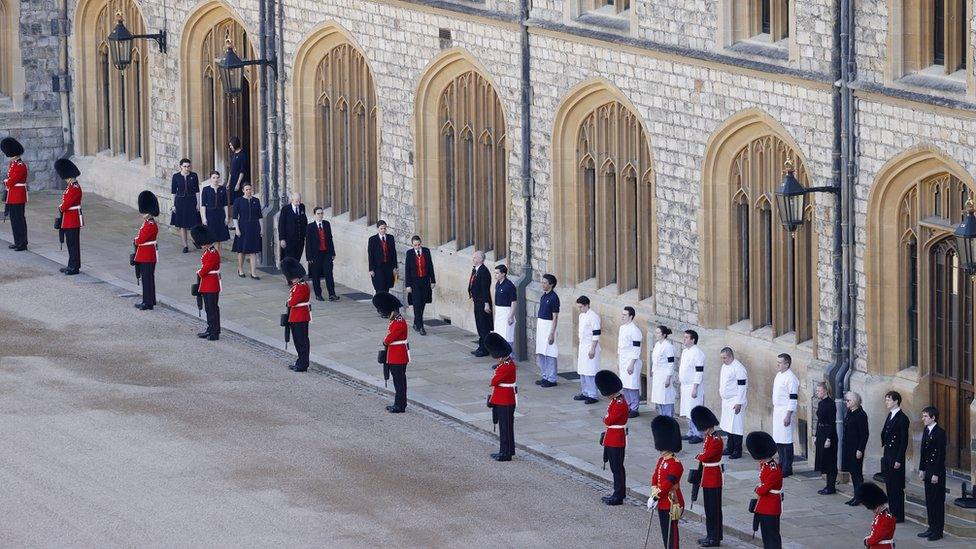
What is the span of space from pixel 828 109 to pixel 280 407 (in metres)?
8.14

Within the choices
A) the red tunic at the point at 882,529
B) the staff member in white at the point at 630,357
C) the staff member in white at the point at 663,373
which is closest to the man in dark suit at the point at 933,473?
the red tunic at the point at 882,529

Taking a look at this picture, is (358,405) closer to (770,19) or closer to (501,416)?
(501,416)

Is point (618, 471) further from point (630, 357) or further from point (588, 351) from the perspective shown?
point (588, 351)

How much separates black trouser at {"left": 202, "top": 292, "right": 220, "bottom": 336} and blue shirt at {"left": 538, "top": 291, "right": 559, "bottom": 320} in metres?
4.83

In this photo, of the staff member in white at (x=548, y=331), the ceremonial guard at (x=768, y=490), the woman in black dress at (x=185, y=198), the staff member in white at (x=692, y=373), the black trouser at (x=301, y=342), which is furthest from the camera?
the woman in black dress at (x=185, y=198)

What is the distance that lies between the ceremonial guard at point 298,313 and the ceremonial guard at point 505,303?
2.80 meters

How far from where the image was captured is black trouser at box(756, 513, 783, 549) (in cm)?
2466

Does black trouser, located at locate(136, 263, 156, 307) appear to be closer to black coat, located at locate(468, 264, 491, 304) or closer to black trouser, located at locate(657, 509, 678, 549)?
black coat, located at locate(468, 264, 491, 304)

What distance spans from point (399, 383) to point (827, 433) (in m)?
5.92

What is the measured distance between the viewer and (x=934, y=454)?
2564 cm

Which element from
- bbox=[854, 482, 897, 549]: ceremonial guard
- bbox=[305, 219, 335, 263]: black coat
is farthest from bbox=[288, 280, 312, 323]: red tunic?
bbox=[854, 482, 897, 549]: ceremonial guard

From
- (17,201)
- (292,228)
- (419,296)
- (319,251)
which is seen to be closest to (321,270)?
(319,251)

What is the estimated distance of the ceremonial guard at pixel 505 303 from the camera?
109 ft

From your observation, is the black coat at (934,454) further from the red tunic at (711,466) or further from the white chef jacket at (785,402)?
the white chef jacket at (785,402)
